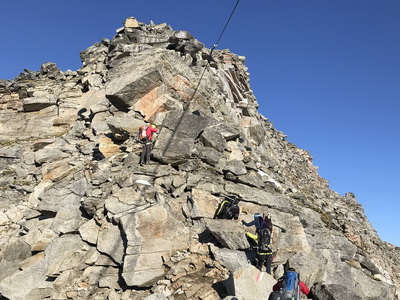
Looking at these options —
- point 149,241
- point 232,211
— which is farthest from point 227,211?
point 149,241

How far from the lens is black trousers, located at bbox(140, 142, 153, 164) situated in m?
14.9

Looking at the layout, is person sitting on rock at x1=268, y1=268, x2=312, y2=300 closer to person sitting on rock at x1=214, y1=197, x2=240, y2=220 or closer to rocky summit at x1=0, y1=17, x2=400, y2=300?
rocky summit at x1=0, y1=17, x2=400, y2=300

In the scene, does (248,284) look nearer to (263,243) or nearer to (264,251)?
(264,251)

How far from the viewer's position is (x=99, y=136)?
63.4ft

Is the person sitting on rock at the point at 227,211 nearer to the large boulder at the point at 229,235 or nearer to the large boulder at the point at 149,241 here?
the large boulder at the point at 229,235

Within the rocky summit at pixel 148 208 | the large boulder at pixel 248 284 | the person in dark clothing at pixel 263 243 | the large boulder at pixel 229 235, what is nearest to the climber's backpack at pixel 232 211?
the rocky summit at pixel 148 208

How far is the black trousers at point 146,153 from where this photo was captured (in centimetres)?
1492

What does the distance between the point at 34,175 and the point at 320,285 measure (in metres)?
17.0

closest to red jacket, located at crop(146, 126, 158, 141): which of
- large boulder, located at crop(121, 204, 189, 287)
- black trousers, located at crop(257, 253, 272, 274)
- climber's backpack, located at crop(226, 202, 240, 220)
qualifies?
large boulder, located at crop(121, 204, 189, 287)

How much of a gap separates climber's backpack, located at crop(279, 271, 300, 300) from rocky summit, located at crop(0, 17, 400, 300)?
51.6 inches

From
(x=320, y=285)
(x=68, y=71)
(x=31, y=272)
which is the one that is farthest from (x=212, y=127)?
(x=68, y=71)

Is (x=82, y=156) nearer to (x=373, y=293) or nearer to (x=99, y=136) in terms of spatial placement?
(x=99, y=136)

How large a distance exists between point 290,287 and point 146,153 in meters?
9.80

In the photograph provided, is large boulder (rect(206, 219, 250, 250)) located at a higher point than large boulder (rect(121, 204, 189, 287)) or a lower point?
higher
